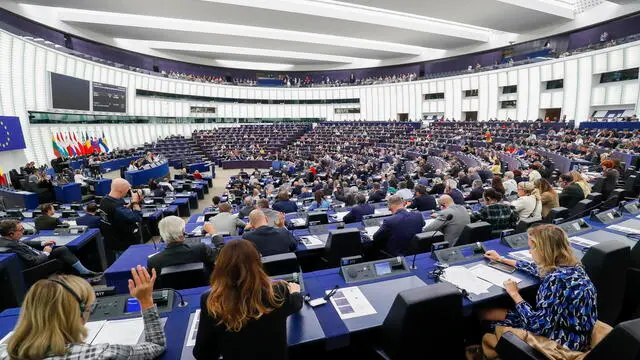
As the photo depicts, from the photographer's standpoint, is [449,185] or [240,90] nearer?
[449,185]

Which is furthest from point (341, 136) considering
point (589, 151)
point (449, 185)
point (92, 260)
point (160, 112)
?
point (92, 260)

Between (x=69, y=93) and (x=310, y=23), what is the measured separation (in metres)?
15.2

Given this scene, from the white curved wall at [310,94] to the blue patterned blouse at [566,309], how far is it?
58.6 feet

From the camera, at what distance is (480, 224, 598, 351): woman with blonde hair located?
6.11ft

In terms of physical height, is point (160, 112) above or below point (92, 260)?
above

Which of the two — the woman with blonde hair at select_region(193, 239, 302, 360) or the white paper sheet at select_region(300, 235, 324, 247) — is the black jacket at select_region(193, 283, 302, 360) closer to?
the woman with blonde hair at select_region(193, 239, 302, 360)

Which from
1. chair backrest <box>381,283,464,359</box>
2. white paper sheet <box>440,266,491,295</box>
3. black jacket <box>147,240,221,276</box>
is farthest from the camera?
black jacket <box>147,240,221,276</box>

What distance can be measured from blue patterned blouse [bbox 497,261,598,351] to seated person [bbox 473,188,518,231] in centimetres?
219

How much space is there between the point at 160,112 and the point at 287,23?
14046mm

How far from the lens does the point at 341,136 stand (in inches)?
1093

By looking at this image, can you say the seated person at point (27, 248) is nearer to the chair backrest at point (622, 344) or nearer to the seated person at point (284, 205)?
the seated person at point (284, 205)

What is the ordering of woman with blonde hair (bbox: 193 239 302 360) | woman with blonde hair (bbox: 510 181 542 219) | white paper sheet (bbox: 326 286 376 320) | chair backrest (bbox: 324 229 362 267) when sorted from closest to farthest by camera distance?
woman with blonde hair (bbox: 193 239 302 360) → white paper sheet (bbox: 326 286 376 320) → chair backrest (bbox: 324 229 362 267) → woman with blonde hair (bbox: 510 181 542 219)

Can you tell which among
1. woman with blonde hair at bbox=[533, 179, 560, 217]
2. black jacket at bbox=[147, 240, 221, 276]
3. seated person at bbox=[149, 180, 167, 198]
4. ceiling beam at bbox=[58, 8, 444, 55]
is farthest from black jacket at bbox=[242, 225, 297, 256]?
ceiling beam at bbox=[58, 8, 444, 55]

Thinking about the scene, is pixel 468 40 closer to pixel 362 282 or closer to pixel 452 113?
pixel 452 113
